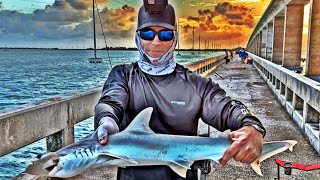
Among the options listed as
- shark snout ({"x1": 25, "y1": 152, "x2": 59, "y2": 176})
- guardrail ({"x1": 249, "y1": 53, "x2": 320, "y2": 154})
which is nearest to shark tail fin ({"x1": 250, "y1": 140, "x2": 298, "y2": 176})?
shark snout ({"x1": 25, "y1": 152, "x2": 59, "y2": 176})

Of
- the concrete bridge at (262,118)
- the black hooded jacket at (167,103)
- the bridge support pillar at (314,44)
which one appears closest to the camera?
the black hooded jacket at (167,103)

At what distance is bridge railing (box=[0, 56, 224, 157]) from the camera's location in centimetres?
356

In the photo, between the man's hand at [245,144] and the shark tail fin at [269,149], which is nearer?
the man's hand at [245,144]

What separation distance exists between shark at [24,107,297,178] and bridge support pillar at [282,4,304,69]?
20.4 meters

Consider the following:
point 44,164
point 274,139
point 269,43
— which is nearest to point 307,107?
point 274,139

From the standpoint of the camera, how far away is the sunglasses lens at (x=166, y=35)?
2018mm

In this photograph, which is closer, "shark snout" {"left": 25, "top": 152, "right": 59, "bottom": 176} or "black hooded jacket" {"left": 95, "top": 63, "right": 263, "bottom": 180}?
"shark snout" {"left": 25, "top": 152, "right": 59, "bottom": 176}

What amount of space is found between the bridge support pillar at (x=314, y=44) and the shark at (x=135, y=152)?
13.8 m

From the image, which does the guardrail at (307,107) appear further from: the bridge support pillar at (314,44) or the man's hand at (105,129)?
the man's hand at (105,129)

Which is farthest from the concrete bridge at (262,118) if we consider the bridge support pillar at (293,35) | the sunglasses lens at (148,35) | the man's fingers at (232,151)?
the bridge support pillar at (293,35)

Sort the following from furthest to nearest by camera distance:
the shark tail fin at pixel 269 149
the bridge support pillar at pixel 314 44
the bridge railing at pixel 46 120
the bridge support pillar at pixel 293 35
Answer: the bridge support pillar at pixel 293 35 → the bridge support pillar at pixel 314 44 → the bridge railing at pixel 46 120 → the shark tail fin at pixel 269 149

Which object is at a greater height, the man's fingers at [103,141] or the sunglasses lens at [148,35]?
the sunglasses lens at [148,35]

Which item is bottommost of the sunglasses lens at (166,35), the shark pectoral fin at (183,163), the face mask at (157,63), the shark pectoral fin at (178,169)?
the shark pectoral fin at (178,169)

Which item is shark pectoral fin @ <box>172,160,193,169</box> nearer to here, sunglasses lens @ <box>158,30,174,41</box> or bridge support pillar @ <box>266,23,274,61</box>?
sunglasses lens @ <box>158,30,174,41</box>
